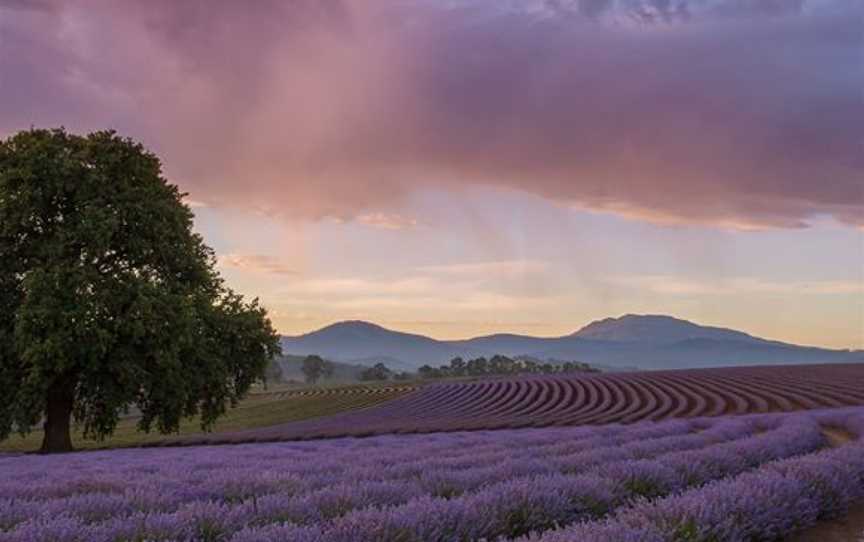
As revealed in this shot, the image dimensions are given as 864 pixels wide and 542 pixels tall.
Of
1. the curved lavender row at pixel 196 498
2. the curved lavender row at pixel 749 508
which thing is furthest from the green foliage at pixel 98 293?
the curved lavender row at pixel 749 508

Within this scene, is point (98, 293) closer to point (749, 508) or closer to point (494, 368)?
point (749, 508)

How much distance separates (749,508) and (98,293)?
2176 centimetres

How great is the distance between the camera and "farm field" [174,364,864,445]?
27953 millimetres

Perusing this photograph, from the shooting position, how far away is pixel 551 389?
5447 centimetres

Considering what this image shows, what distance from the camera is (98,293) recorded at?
2236 centimetres

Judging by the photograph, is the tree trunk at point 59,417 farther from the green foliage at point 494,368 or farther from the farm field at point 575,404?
the green foliage at point 494,368

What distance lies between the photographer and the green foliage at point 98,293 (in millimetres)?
21672

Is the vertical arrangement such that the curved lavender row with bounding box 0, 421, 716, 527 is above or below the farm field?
above

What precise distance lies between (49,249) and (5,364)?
405cm

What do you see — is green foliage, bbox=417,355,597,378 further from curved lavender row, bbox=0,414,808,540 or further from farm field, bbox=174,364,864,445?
curved lavender row, bbox=0,414,808,540

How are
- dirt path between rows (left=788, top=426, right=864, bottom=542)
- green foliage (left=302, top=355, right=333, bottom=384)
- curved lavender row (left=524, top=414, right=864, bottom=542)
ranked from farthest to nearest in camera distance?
green foliage (left=302, top=355, right=333, bottom=384) → dirt path between rows (left=788, top=426, right=864, bottom=542) → curved lavender row (left=524, top=414, right=864, bottom=542)

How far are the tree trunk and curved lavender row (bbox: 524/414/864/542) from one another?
24338mm


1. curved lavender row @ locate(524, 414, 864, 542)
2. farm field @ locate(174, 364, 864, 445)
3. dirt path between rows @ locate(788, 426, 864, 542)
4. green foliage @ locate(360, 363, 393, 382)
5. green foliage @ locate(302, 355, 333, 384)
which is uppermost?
green foliage @ locate(302, 355, 333, 384)

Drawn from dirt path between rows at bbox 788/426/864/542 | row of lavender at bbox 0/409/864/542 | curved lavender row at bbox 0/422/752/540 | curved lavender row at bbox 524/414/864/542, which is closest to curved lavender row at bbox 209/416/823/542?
row of lavender at bbox 0/409/864/542
